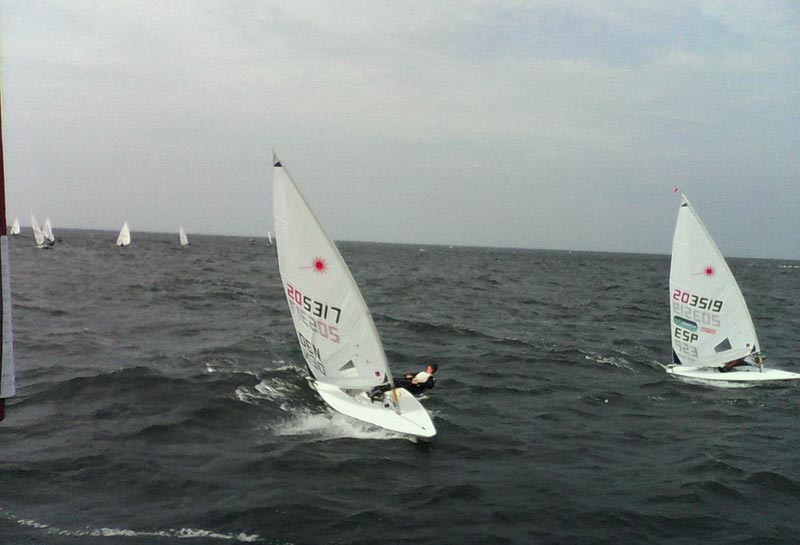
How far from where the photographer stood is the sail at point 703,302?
20906mm

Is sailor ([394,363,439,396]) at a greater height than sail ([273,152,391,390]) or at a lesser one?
lesser

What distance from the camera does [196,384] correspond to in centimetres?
1802

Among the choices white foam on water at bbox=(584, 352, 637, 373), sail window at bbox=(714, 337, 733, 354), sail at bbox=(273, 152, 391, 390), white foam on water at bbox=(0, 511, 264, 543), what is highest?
sail at bbox=(273, 152, 391, 390)

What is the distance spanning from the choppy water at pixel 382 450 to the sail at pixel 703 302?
171 centimetres

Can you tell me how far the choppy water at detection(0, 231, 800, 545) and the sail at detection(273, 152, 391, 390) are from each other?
1.52 metres

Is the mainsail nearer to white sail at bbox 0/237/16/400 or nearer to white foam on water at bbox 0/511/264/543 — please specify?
white sail at bbox 0/237/16/400

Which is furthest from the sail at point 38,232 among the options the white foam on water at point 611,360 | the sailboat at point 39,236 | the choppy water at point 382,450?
the white foam on water at point 611,360

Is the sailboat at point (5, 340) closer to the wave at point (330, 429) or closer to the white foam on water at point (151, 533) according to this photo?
the white foam on water at point (151, 533)

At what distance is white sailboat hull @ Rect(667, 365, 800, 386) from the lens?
20391 millimetres

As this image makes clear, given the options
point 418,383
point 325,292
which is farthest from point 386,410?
point 325,292

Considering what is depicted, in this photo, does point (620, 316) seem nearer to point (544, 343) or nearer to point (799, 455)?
point (544, 343)

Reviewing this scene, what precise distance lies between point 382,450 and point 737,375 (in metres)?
14.0

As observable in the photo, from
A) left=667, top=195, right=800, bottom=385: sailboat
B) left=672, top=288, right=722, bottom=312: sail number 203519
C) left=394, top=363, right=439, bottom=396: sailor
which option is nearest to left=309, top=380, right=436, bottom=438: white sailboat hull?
left=394, top=363, right=439, bottom=396: sailor

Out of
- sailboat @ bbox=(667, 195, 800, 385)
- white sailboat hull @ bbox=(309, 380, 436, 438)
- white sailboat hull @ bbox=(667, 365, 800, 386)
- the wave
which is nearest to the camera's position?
white sailboat hull @ bbox=(309, 380, 436, 438)
